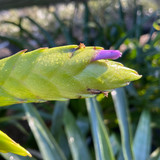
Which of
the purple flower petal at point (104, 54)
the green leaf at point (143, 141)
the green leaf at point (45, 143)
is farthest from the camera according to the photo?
the green leaf at point (143, 141)

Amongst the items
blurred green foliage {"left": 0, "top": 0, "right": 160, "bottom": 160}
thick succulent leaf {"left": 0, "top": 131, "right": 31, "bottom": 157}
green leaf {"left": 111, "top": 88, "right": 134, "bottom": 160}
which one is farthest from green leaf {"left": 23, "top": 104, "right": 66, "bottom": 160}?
thick succulent leaf {"left": 0, "top": 131, "right": 31, "bottom": 157}

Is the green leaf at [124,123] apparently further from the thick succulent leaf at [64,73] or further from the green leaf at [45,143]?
the thick succulent leaf at [64,73]

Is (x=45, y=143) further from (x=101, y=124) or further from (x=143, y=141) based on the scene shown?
(x=143, y=141)

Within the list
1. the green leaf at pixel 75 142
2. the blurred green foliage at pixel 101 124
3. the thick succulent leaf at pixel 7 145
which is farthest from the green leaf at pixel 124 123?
the thick succulent leaf at pixel 7 145

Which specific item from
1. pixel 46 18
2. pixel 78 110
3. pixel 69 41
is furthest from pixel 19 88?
pixel 46 18

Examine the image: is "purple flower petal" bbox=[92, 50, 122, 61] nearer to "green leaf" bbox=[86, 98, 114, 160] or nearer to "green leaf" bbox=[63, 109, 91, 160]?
"green leaf" bbox=[86, 98, 114, 160]

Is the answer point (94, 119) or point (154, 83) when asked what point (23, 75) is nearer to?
point (94, 119)

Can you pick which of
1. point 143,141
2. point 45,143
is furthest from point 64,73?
point 143,141
